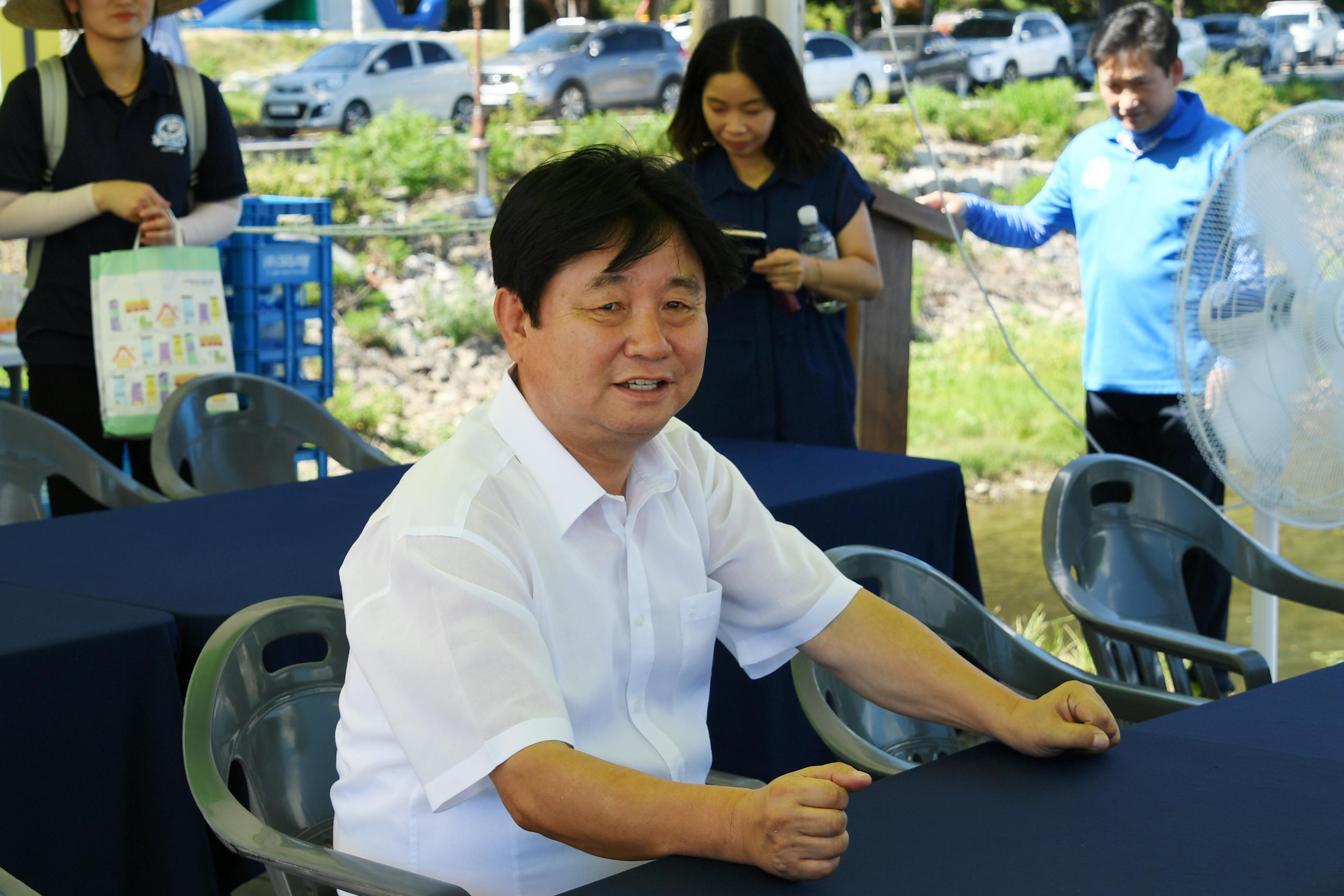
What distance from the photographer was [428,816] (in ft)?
4.14

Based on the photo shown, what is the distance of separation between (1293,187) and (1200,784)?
122 centimetres

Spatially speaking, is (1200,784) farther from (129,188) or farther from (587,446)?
(129,188)

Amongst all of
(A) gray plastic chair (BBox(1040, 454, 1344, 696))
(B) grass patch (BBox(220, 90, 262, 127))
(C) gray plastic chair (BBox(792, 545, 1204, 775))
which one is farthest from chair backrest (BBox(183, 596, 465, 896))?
(B) grass patch (BBox(220, 90, 262, 127))

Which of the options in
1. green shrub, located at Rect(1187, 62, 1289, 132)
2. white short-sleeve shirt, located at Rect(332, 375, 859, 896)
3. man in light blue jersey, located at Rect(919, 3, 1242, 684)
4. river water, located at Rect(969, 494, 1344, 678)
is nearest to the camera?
white short-sleeve shirt, located at Rect(332, 375, 859, 896)

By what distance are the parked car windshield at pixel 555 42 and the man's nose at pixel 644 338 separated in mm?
11146

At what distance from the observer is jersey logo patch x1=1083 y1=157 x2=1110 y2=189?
3318mm

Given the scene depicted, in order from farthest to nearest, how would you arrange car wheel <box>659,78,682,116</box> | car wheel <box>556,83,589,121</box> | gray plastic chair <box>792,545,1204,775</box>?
car wheel <box>659,78,682,116</box> < car wheel <box>556,83,589,121</box> < gray plastic chair <box>792,545,1204,775</box>

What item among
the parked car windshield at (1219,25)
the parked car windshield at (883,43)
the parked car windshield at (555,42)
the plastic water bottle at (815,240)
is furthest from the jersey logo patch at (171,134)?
the parked car windshield at (1219,25)

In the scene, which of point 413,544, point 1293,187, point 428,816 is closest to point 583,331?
point 413,544

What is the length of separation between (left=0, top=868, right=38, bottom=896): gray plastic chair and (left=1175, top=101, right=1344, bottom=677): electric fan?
5.60 ft

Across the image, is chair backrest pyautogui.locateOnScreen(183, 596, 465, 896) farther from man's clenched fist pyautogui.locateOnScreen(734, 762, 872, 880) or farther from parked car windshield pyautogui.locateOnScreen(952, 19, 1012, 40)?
parked car windshield pyautogui.locateOnScreen(952, 19, 1012, 40)

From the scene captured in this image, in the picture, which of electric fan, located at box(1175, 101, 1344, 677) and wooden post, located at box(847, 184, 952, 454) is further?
wooden post, located at box(847, 184, 952, 454)

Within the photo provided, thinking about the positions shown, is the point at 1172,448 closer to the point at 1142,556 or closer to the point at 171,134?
the point at 1142,556

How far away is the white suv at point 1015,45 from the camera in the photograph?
12.6 m
